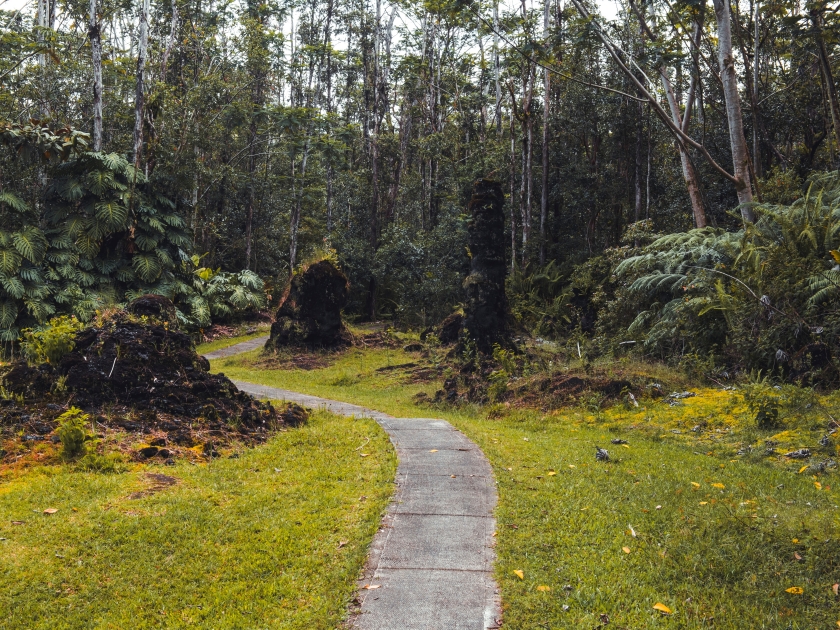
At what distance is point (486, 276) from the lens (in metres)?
12.6

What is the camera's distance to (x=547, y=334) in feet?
56.5

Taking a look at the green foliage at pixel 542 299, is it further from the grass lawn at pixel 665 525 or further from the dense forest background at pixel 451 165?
the grass lawn at pixel 665 525

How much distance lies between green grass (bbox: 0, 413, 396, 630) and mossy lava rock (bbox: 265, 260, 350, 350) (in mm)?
10654

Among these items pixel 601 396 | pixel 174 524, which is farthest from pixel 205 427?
pixel 601 396

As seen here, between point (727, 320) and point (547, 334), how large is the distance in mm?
7760

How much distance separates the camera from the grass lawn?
12.0 feet

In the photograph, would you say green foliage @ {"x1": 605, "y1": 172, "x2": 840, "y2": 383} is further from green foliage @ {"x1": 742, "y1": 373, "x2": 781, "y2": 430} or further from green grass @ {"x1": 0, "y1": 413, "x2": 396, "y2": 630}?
green grass @ {"x1": 0, "y1": 413, "x2": 396, "y2": 630}

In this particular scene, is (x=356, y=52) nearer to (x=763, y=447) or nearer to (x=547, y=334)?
(x=547, y=334)

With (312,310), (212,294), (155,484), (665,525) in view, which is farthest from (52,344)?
(212,294)

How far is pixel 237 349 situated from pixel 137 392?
12.1 metres

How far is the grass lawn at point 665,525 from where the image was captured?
3.67 meters

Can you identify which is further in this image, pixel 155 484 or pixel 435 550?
pixel 155 484

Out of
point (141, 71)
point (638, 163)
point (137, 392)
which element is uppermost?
point (141, 71)

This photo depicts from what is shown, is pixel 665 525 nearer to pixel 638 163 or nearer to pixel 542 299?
pixel 542 299
